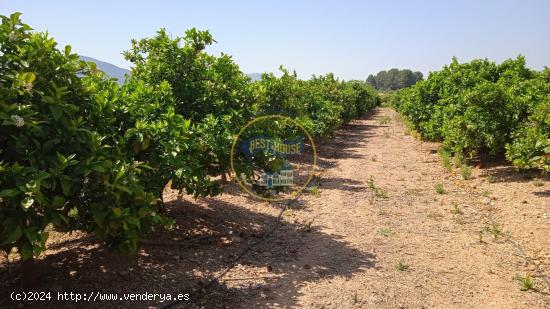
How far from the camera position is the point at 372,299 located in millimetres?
4945

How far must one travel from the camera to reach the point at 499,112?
36.4 ft

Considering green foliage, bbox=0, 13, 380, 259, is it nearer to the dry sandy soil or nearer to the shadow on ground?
the shadow on ground

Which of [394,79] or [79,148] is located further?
[394,79]

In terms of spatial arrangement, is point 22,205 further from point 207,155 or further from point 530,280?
point 530,280

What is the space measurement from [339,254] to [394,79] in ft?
565

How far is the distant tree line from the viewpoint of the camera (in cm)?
15775

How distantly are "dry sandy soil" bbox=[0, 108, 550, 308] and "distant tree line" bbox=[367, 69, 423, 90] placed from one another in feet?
485

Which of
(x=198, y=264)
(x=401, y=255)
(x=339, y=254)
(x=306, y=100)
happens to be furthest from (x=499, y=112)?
(x=198, y=264)

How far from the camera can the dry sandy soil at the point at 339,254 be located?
4.98m

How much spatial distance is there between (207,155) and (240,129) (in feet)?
2.50

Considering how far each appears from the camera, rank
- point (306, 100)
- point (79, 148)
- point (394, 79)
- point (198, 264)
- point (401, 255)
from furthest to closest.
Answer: point (394, 79)
point (306, 100)
point (401, 255)
point (198, 264)
point (79, 148)

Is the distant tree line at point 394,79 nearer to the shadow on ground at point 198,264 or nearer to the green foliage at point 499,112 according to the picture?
the green foliage at point 499,112

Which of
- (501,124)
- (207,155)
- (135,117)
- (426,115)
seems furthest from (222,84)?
(426,115)

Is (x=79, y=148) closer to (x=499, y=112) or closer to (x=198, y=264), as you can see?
(x=198, y=264)
